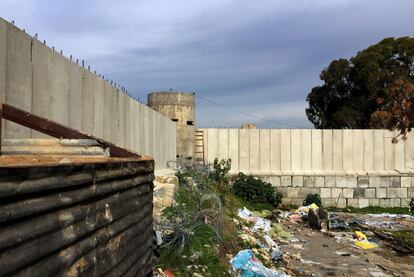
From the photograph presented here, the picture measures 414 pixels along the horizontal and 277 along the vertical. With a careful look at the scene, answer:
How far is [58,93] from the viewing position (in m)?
5.08

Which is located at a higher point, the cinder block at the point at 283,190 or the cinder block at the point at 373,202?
the cinder block at the point at 283,190

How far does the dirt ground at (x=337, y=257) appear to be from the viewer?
882 cm

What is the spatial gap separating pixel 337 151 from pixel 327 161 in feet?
1.72

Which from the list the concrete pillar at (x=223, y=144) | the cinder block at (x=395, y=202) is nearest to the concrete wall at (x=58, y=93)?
the concrete pillar at (x=223, y=144)

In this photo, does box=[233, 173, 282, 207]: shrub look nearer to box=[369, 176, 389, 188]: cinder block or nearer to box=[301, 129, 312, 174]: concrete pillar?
box=[301, 129, 312, 174]: concrete pillar

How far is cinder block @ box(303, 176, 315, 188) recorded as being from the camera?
16.7 meters

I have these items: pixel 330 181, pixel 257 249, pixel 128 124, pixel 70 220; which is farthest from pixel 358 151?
pixel 70 220

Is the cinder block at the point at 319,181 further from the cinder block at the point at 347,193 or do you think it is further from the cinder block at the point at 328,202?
the cinder block at the point at 347,193

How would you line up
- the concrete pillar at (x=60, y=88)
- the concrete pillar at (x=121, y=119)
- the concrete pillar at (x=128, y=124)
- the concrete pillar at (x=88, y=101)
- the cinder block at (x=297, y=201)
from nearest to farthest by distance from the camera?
1. the concrete pillar at (x=60, y=88)
2. the concrete pillar at (x=88, y=101)
3. the concrete pillar at (x=121, y=119)
4. the concrete pillar at (x=128, y=124)
5. the cinder block at (x=297, y=201)

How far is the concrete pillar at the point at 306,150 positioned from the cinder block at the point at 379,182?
218 centimetres

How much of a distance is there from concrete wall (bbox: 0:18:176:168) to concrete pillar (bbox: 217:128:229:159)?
7.64 meters

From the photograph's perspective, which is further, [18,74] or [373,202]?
[373,202]

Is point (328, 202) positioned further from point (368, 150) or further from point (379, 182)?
point (368, 150)

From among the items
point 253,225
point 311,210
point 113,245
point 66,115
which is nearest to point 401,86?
point 311,210
